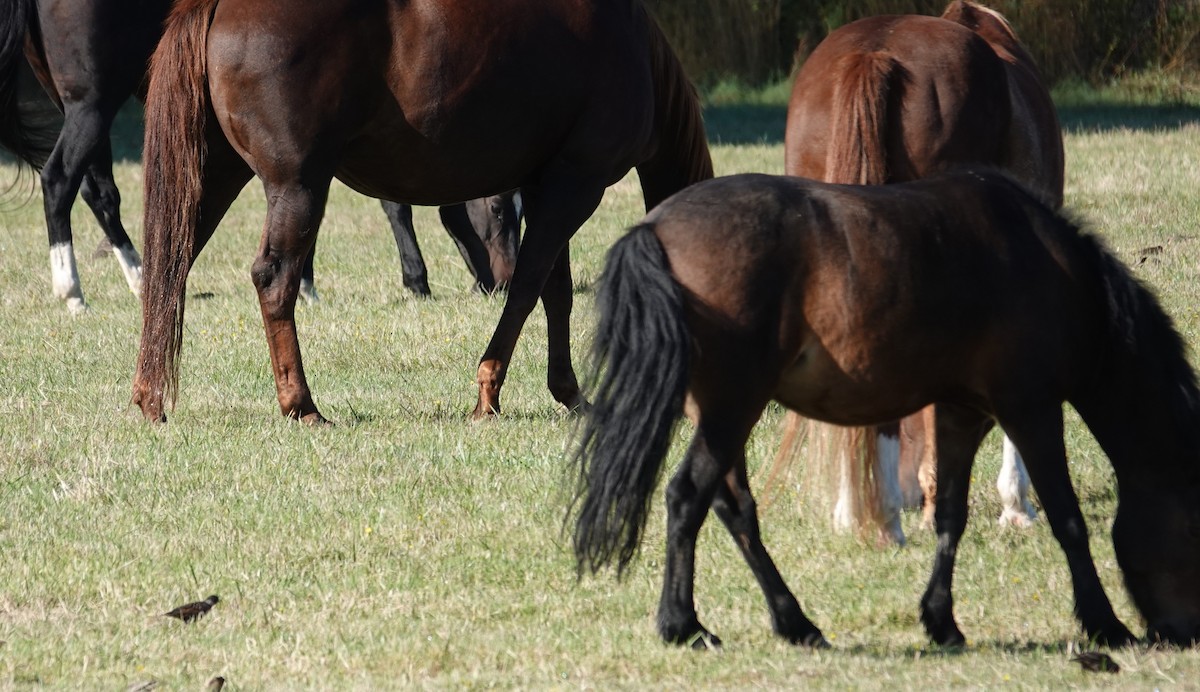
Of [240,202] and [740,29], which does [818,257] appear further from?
[740,29]

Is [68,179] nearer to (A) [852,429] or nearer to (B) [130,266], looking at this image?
(B) [130,266]

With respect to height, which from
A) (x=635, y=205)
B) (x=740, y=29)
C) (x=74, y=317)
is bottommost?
(x=740, y=29)

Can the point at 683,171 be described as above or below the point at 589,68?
below

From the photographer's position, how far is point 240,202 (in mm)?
14508

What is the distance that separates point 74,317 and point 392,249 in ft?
9.87

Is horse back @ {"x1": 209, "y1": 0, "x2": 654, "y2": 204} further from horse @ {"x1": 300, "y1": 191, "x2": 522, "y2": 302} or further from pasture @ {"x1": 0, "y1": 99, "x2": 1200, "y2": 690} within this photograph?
horse @ {"x1": 300, "y1": 191, "x2": 522, "y2": 302}

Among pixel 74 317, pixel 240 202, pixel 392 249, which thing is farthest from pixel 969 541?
pixel 240 202

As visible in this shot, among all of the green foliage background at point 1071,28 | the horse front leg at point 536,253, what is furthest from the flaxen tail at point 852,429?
the green foliage background at point 1071,28

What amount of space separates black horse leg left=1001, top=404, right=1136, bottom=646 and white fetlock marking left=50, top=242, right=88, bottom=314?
6.93 metres

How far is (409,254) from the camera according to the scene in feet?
31.6

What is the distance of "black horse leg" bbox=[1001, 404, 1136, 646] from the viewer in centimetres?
369

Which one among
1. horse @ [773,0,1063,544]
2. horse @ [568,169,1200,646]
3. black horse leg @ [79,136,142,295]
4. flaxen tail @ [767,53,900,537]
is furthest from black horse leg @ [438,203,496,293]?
horse @ [568,169,1200,646]

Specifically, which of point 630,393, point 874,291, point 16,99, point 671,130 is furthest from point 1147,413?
point 16,99

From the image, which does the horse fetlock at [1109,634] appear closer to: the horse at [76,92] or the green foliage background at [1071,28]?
the horse at [76,92]
